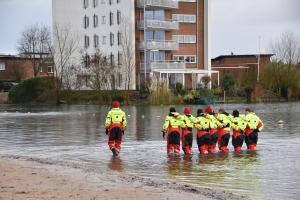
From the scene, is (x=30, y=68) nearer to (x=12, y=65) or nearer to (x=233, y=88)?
(x=12, y=65)

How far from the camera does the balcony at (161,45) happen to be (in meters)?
81.4

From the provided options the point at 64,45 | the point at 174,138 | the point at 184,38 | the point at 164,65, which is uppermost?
the point at 184,38

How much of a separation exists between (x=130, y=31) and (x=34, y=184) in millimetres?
68774

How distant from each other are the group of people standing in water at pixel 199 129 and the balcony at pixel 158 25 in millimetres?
61622

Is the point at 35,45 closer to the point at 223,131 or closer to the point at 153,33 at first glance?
the point at 153,33

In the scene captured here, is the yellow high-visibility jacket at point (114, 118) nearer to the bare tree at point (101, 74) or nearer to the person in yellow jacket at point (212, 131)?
the person in yellow jacket at point (212, 131)

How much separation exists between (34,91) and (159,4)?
65.7ft

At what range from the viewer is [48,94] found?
76.9 metres

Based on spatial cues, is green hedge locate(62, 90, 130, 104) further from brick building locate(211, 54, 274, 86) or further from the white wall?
brick building locate(211, 54, 274, 86)

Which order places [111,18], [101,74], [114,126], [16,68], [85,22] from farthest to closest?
[16,68], [85,22], [111,18], [101,74], [114,126]

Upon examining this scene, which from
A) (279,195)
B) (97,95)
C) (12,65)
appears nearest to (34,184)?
(279,195)

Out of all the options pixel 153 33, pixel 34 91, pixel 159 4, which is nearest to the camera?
pixel 34 91

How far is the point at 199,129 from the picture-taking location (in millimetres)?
19734

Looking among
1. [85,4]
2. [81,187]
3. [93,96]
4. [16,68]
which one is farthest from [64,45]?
[81,187]
